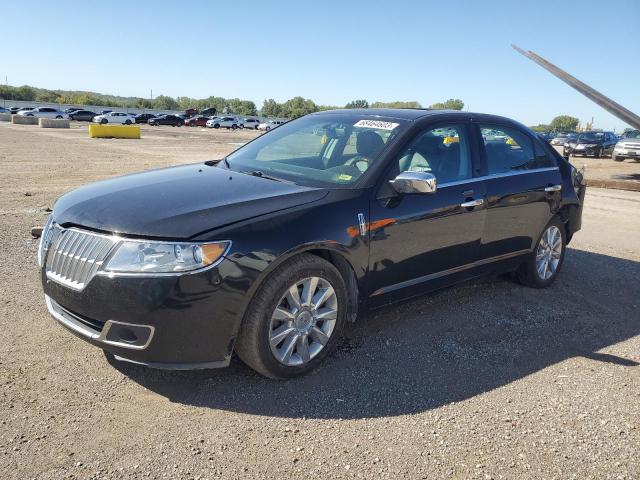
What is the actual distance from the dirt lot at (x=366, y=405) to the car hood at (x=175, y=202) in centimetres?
98

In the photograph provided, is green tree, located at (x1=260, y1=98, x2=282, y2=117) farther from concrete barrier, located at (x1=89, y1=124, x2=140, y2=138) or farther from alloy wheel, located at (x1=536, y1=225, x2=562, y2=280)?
alloy wheel, located at (x1=536, y1=225, x2=562, y2=280)

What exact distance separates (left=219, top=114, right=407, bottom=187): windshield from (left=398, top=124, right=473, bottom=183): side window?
0.65 ft

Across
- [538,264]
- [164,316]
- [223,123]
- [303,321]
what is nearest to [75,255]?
[164,316]

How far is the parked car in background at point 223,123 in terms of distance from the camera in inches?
2493

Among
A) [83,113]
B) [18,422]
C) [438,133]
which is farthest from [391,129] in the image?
[83,113]

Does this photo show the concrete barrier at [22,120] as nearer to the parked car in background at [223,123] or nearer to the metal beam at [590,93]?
the parked car in background at [223,123]

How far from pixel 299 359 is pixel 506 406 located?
129 cm

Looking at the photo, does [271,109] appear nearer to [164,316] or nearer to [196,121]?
[196,121]

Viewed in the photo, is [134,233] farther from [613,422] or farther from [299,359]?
[613,422]

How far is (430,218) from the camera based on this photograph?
158 inches

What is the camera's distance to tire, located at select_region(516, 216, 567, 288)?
5262 mm

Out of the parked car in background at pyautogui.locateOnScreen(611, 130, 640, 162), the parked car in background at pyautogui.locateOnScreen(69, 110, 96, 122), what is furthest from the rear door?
the parked car in background at pyautogui.locateOnScreen(69, 110, 96, 122)

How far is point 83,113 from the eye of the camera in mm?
58281

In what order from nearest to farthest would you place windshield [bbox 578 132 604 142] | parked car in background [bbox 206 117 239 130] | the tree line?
windshield [bbox 578 132 604 142] → parked car in background [bbox 206 117 239 130] → the tree line
